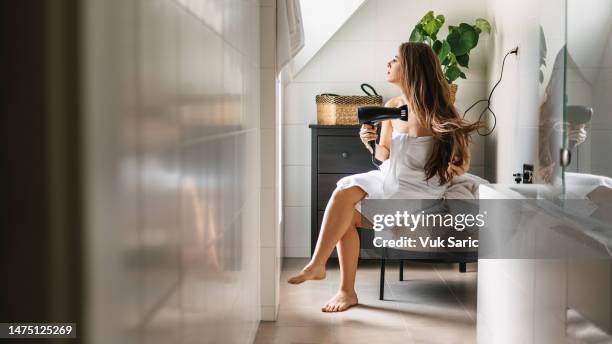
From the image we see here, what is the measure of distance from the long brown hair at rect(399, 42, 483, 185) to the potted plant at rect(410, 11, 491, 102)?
50cm

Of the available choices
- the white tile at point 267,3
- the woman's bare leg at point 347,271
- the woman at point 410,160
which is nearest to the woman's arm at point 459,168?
the woman at point 410,160

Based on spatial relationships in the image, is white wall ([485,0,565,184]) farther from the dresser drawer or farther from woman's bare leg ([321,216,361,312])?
woman's bare leg ([321,216,361,312])

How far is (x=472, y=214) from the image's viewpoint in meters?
3.69

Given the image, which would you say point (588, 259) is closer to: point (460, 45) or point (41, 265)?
point (41, 265)

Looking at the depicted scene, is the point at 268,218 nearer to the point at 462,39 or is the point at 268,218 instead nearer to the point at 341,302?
the point at 341,302

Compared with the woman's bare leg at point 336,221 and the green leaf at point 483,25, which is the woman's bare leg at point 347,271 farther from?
the green leaf at point 483,25

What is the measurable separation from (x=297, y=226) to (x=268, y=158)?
153cm

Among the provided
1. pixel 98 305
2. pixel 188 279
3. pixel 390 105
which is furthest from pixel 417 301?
pixel 98 305

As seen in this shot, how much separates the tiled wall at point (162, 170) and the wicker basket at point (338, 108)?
2102mm

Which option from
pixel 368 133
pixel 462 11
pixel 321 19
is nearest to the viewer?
pixel 368 133

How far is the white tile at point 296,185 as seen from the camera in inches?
183

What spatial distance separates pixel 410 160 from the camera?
3.77 metres

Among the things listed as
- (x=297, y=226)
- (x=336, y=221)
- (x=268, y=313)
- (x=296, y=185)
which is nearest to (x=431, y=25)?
(x=296, y=185)

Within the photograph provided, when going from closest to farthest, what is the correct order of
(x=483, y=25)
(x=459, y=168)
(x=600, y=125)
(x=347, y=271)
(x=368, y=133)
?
(x=600, y=125) < (x=347, y=271) < (x=459, y=168) < (x=368, y=133) < (x=483, y=25)
